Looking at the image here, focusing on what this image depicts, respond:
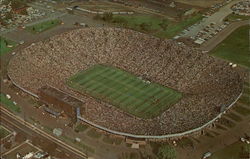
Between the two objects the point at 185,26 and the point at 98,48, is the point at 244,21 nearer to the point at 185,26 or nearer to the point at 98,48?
the point at 185,26

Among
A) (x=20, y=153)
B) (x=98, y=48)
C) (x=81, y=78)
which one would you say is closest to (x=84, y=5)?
(x=98, y=48)

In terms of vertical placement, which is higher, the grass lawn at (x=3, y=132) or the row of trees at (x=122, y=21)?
the row of trees at (x=122, y=21)

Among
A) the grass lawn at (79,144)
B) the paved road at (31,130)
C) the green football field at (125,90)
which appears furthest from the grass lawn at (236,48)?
the paved road at (31,130)

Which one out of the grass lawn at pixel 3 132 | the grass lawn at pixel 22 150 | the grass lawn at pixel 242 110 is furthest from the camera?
the grass lawn at pixel 242 110

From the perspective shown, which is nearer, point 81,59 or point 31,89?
point 31,89

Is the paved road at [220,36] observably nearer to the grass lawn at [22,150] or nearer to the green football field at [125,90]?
the green football field at [125,90]

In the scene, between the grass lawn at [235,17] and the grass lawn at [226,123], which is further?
the grass lawn at [235,17]

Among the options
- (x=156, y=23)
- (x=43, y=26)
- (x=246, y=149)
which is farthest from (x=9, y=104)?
(x=156, y=23)

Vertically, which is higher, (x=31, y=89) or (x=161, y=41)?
(x=161, y=41)
